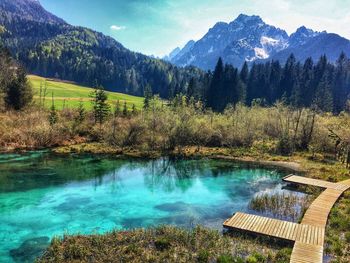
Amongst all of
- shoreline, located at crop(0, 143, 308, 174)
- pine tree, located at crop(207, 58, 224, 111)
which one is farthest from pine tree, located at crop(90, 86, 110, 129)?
pine tree, located at crop(207, 58, 224, 111)

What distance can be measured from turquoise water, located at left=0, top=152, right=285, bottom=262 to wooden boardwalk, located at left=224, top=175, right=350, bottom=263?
6.86 feet

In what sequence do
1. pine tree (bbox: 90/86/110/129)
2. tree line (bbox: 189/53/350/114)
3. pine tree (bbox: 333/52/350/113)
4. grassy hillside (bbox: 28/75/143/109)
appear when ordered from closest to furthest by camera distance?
pine tree (bbox: 90/86/110/129), grassy hillside (bbox: 28/75/143/109), tree line (bbox: 189/53/350/114), pine tree (bbox: 333/52/350/113)

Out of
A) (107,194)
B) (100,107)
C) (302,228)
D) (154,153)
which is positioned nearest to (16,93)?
(100,107)

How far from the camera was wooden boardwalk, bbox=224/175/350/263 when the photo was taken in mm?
17375

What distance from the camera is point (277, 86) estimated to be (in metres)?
114

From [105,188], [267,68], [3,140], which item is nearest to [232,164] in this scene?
[105,188]

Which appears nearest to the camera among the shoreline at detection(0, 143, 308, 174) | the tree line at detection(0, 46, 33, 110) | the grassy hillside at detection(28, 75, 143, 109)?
the shoreline at detection(0, 143, 308, 174)

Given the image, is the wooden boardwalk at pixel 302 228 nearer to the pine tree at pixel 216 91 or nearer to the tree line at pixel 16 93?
the tree line at pixel 16 93

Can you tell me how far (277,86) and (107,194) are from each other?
94.7 m

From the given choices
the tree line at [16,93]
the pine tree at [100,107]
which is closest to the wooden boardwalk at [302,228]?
the pine tree at [100,107]

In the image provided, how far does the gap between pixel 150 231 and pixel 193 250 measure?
3323 millimetres

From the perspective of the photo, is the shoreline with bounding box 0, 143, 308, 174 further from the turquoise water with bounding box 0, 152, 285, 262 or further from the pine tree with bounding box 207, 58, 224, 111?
the pine tree with bounding box 207, 58, 224, 111

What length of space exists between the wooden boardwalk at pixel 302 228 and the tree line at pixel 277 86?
66.6 meters

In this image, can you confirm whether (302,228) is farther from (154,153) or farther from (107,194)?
(154,153)
